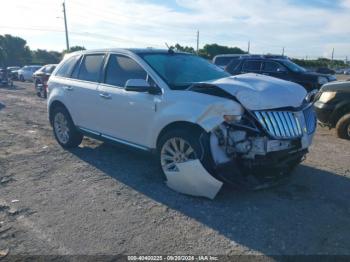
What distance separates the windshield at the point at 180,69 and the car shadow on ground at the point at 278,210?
144 centimetres

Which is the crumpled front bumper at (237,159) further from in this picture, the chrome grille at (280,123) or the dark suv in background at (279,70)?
the dark suv in background at (279,70)

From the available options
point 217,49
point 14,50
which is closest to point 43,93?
point 217,49

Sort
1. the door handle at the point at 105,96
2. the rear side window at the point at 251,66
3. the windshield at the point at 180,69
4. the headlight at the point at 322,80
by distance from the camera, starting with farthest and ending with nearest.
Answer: the rear side window at the point at 251,66 → the headlight at the point at 322,80 → the door handle at the point at 105,96 → the windshield at the point at 180,69

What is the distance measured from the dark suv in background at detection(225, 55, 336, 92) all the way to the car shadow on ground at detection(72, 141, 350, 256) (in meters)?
8.31

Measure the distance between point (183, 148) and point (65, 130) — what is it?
11.0 feet

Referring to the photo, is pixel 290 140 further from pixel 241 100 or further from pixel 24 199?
pixel 24 199

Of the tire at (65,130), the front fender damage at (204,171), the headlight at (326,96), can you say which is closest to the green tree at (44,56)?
the tire at (65,130)

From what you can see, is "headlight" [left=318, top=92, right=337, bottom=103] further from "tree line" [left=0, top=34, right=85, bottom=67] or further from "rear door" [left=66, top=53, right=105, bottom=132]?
"tree line" [left=0, top=34, right=85, bottom=67]

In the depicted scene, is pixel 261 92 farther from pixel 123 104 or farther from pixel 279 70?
pixel 279 70

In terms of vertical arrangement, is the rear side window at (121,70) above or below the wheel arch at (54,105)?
above

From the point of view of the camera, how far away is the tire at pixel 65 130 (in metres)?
6.97

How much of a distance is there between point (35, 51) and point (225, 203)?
69.6m

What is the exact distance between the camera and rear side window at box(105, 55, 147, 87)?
17.9 feet

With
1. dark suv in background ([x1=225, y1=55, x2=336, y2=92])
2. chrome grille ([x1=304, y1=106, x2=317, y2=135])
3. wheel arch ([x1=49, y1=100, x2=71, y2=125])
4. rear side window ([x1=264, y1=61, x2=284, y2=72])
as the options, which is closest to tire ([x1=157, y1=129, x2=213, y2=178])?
chrome grille ([x1=304, y1=106, x2=317, y2=135])
